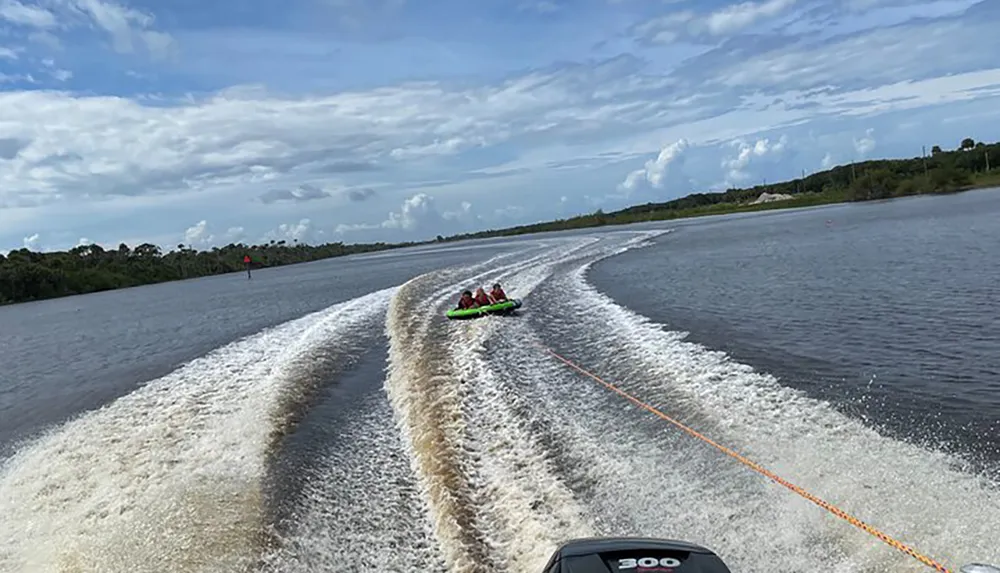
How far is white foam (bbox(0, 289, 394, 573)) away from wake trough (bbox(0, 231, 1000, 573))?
0.03 m

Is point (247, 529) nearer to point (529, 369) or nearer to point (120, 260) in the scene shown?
point (529, 369)

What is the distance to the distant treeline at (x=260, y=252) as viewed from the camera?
274ft

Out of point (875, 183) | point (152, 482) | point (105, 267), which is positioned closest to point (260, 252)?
point (105, 267)

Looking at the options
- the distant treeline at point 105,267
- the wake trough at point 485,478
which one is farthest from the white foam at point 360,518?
the distant treeline at point 105,267

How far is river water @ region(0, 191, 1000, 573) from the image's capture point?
245 inches

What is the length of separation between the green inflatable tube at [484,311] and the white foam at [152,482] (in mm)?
4896

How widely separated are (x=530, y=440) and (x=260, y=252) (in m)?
139

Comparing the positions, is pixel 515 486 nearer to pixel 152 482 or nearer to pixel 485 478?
pixel 485 478

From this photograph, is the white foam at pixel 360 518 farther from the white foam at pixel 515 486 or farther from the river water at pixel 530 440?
the white foam at pixel 515 486

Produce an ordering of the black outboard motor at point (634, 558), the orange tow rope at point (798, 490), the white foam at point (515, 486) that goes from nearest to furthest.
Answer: the black outboard motor at point (634, 558) → the orange tow rope at point (798, 490) → the white foam at point (515, 486)

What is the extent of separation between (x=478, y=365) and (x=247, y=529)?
6.18m

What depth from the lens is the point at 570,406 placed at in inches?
390

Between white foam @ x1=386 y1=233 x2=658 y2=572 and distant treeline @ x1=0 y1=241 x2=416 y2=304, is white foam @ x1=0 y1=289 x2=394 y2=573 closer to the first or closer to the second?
white foam @ x1=386 y1=233 x2=658 y2=572

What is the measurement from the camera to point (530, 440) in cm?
865
